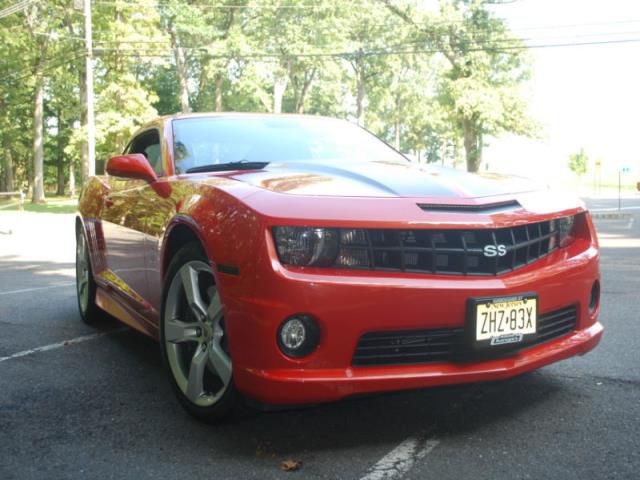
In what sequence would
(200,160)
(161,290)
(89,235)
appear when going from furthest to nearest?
(89,235), (200,160), (161,290)

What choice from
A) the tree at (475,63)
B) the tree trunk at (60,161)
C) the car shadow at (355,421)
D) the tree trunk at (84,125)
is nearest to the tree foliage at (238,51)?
the tree at (475,63)

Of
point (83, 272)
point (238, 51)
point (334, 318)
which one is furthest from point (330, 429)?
point (238, 51)

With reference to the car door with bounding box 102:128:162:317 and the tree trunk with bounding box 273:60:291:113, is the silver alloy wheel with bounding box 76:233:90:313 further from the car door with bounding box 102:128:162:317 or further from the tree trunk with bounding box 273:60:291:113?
the tree trunk with bounding box 273:60:291:113

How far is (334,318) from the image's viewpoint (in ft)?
8.89

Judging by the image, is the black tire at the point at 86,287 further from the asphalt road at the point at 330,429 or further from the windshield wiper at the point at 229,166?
the windshield wiper at the point at 229,166

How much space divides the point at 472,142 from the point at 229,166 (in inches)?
1376

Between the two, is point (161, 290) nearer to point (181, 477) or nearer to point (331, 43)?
point (181, 477)

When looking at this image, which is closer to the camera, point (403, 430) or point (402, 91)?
point (403, 430)

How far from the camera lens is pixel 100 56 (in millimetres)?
31703

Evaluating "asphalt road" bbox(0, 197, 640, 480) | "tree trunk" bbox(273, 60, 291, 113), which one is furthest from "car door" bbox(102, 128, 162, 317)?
"tree trunk" bbox(273, 60, 291, 113)

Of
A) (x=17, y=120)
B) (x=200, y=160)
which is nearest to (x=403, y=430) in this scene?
(x=200, y=160)

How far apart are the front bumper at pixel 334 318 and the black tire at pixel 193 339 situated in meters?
0.24

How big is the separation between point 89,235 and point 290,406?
315 centimetres

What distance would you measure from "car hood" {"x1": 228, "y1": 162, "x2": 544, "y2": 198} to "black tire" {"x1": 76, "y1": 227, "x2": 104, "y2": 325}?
2.41 m
